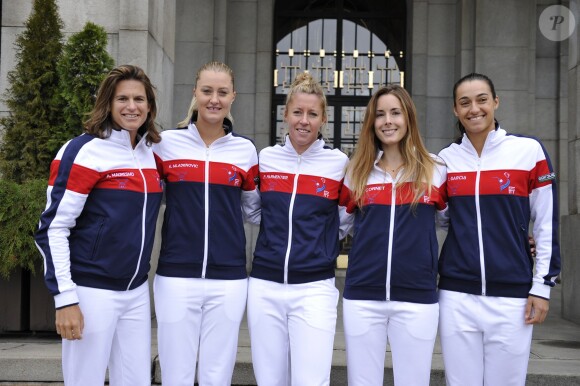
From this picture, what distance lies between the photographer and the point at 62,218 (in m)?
3.53

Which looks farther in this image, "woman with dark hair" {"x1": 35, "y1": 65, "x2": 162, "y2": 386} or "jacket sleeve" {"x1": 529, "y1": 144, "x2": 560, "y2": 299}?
"jacket sleeve" {"x1": 529, "y1": 144, "x2": 560, "y2": 299}

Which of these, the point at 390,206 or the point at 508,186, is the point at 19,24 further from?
the point at 508,186

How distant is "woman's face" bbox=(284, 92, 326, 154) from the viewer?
13.6 feet

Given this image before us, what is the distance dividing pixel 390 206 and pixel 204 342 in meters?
1.42

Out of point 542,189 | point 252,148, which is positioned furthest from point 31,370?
point 542,189

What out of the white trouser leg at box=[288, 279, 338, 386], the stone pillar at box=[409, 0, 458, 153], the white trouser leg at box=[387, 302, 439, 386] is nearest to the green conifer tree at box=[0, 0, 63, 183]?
the white trouser leg at box=[288, 279, 338, 386]

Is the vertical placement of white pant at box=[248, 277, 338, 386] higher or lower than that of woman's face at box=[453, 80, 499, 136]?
lower

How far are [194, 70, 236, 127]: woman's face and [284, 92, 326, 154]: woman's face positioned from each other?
43 cm

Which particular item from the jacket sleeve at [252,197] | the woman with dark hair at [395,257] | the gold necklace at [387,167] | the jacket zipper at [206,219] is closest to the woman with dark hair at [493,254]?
the woman with dark hair at [395,257]

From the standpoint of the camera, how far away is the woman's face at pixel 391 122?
404 cm

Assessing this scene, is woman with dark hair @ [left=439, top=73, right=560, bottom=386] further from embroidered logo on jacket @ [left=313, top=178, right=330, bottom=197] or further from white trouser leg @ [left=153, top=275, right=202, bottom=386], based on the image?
white trouser leg @ [left=153, top=275, right=202, bottom=386]

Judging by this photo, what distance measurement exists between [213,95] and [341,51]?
10594 millimetres

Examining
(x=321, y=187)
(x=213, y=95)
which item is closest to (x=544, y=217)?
(x=321, y=187)

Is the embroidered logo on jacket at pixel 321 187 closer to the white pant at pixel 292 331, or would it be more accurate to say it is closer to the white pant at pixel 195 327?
the white pant at pixel 292 331
